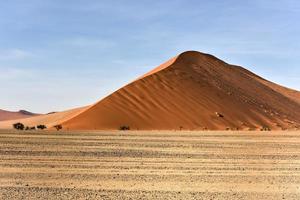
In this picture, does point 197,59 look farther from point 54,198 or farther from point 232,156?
point 54,198

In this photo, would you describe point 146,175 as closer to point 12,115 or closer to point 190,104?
point 190,104

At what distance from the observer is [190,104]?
215 feet

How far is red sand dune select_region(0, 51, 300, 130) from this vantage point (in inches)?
2276

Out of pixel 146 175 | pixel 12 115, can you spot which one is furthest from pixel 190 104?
pixel 12 115

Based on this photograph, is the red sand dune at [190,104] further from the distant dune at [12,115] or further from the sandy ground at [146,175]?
the distant dune at [12,115]

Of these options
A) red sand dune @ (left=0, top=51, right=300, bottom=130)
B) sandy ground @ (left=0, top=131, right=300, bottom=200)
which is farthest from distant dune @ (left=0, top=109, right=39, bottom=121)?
sandy ground @ (left=0, top=131, right=300, bottom=200)

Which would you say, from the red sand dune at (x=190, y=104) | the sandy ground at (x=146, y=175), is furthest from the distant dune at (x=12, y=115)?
the sandy ground at (x=146, y=175)

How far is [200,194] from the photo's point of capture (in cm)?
1152

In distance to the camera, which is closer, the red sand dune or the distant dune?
the red sand dune

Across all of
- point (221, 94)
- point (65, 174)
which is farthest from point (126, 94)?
point (65, 174)

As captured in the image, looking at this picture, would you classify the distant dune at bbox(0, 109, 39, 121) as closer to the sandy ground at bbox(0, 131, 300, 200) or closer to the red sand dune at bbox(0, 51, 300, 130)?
the red sand dune at bbox(0, 51, 300, 130)

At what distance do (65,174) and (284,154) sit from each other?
36.6 ft

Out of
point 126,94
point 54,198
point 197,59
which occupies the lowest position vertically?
point 54,198

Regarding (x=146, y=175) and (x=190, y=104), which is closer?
(x=146, y=175)
